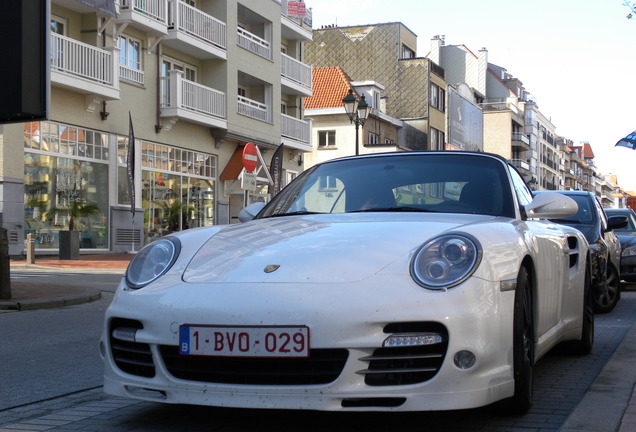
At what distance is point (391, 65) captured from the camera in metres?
60.5

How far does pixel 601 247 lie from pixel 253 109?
980 inches

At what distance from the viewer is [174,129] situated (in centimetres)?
2881

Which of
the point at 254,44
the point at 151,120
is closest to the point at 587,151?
the point at 254,44

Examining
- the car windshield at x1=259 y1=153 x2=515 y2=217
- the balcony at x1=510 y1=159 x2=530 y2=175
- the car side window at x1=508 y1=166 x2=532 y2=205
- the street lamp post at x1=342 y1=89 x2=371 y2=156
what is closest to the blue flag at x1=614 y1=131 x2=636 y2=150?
the street lamp post at x1=342 y1=89 x2=371 y2=156

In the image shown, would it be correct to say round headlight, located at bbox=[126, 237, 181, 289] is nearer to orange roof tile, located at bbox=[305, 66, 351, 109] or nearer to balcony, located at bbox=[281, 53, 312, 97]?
balcony, located at bbox=[281, 53, 312, 97]

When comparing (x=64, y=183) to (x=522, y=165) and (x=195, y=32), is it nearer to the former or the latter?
(x=195, y=32)

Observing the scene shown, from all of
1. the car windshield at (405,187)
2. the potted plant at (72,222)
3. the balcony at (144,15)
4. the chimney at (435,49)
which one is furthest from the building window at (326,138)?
the car windshield at (405,187)

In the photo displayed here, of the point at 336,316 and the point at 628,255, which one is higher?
the point at 336,316

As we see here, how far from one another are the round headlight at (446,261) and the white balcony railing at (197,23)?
2533 centimetres

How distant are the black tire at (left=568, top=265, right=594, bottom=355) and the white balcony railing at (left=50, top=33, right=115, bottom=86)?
59.2 feet

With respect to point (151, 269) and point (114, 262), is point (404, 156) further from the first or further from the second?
point (114, 262)

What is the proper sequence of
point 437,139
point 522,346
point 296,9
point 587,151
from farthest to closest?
1. point 587,151
2. point 437,139
3. point 296,9
4. point 522,346

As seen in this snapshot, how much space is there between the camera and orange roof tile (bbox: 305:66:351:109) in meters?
49.7

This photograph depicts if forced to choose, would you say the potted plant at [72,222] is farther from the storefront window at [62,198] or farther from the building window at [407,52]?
the building window at [407,52]
